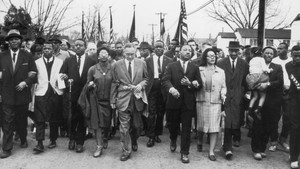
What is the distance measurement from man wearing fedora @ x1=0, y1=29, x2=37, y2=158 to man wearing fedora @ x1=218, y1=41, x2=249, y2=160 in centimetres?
391

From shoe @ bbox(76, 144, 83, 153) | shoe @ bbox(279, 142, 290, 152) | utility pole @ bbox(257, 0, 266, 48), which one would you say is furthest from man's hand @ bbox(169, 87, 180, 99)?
utility pole @ bbox(257, 0, 266, 48)

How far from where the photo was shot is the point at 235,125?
5883 millimetres

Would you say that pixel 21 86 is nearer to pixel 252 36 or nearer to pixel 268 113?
pixel 268 113

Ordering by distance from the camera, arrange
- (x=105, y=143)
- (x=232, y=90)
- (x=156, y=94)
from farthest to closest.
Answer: (x=156, y=94)
(x=105, y=143)
(x=232, y=90)

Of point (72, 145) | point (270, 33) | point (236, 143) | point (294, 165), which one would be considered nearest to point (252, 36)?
point (270, 33)

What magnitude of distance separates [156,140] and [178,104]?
1633 millimetres

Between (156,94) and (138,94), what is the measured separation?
1.21m

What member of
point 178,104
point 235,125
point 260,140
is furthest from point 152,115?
point 260,140

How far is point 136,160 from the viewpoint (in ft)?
18.8

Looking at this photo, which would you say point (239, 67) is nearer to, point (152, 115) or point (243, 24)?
point (152, 115)

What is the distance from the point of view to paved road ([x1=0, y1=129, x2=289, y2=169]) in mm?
5441

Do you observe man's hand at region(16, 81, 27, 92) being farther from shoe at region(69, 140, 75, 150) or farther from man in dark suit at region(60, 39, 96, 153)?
shoe at region(69, 140, 75, 150)

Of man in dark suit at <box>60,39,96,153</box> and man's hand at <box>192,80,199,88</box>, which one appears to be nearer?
man's hand at <box>192,80,199,88</box>

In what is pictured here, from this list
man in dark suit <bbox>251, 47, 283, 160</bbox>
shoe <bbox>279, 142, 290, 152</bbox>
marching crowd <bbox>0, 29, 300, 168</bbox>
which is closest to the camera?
marching crowd <bbox>0, 29, 300, 168</bbox>
